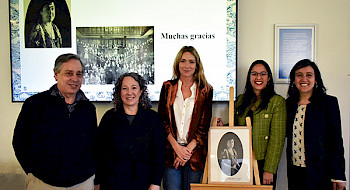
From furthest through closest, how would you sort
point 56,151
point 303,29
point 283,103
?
point 303,29 → point 283,103 → point 56,151

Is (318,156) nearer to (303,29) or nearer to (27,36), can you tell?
(303,29)

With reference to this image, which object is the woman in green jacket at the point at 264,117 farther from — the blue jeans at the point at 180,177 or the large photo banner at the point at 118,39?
the blue jeans at the point at 180,177

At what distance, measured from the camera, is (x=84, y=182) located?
1.90 meters

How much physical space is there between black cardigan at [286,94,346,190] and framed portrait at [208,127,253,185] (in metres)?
0.43

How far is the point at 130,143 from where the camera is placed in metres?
1.90

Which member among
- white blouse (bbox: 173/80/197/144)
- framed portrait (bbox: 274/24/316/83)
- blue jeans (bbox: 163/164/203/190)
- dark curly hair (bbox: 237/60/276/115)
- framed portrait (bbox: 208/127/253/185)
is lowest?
blue jeans (bbox: 163/164/203/190)

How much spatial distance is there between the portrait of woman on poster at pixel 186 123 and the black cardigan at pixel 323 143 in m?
0.75

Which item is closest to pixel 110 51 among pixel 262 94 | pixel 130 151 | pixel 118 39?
pixel 118 39

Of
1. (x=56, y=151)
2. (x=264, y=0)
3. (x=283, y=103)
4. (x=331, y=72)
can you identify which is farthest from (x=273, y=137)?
(x=56, y=151)

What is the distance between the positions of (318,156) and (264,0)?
1.52 meters

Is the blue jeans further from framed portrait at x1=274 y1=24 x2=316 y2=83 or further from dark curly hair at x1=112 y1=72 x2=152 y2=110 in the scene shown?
framed portrait at x1=274 y1=24 x2=316 y2=83

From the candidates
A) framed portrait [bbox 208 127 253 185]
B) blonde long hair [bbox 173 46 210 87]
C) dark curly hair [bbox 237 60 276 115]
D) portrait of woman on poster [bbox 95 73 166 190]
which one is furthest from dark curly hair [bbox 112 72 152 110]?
dark curly hair [bbox 237 60 276 115]

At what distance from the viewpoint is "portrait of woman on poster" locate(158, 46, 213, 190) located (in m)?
2.17

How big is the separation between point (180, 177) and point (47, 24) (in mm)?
1934
